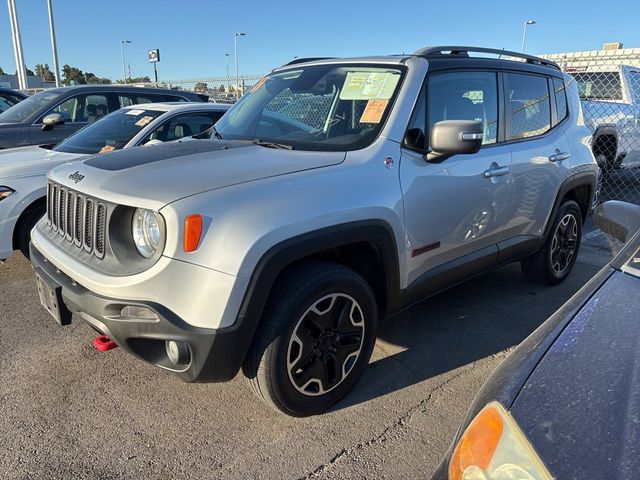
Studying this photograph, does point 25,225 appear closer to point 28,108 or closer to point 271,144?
point 271,144

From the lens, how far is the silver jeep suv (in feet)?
7.23

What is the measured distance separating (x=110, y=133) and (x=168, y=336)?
387 cm

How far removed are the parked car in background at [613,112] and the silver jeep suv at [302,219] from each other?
16.5 feet

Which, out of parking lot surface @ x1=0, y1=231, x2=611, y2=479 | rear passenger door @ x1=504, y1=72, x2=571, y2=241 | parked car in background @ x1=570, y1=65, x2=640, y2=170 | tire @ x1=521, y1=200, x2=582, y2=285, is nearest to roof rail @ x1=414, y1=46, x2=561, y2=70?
rear passenger door @ x1=504, y1=72, x2=571, y2=241

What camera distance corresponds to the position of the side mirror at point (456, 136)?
2781mm

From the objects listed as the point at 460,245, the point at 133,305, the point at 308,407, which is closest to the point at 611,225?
the point at 460,245

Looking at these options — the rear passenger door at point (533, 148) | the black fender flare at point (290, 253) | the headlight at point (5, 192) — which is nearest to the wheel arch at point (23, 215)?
the headlight at point (5, 192)

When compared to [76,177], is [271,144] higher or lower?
higher

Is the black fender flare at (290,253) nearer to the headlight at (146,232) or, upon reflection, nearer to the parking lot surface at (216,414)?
the headlight at (146,232)

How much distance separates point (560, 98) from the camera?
4438 millimetres

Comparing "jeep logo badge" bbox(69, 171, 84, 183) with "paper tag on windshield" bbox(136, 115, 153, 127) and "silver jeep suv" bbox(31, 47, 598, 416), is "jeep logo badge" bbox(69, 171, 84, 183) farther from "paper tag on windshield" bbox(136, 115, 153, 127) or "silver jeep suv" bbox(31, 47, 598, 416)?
"paper tag on windshield" bbox(136, 115, 153, 127)

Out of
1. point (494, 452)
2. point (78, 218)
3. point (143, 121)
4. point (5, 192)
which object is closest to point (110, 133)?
point (143, 121)

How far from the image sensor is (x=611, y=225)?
2363mm

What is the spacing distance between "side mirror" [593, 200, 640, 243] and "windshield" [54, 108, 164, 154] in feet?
14.3
